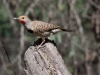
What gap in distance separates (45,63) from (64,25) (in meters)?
2.81

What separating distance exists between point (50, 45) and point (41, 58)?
0.44 metres

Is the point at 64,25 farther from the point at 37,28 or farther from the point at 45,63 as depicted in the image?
the point at 45,63

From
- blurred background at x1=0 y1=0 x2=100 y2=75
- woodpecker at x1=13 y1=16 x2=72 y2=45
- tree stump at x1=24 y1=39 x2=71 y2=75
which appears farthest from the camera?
blurred background at x1=0 y1=0 x2=100 y2=75

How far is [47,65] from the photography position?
319 cm

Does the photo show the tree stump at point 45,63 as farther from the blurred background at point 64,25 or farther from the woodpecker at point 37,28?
the blurred background at point 64,25

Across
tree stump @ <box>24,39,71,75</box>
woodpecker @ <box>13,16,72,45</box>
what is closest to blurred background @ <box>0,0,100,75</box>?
woodpecker @ <box>13,16,72,45</box>

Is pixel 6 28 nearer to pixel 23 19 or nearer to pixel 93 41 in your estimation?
pixel 93 41

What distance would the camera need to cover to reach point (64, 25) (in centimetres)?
600

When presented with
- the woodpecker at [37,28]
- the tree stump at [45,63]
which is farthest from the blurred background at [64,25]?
the tree stump at [45,63]

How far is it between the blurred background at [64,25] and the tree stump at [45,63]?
2.08m

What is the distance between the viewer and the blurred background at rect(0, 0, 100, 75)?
19.0 feet

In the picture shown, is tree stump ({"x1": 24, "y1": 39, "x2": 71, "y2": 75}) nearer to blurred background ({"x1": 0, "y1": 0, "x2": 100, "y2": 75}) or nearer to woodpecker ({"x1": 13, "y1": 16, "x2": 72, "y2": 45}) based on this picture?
woodpecker ({"x1": 13, "y1": 16, "x2": 72, "y2": 45})

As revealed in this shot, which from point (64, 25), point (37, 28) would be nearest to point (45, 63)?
point (37, 28)

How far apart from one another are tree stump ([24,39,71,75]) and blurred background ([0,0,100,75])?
208 centimetres
